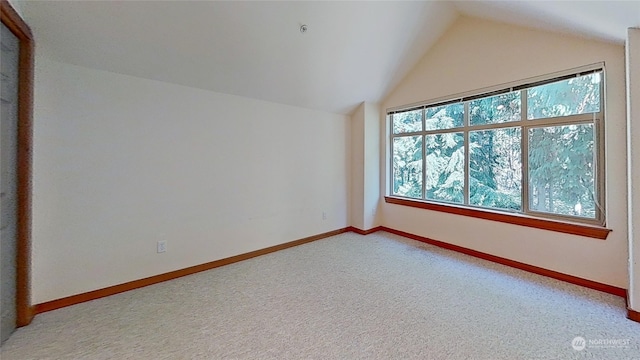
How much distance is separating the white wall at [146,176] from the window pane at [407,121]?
1.67 m

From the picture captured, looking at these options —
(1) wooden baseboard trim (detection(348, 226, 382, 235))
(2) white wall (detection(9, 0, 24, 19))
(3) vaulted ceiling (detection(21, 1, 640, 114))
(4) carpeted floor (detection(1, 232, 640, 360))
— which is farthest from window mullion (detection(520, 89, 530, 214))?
(2) white wall (detection(9, 0, 24, 19))

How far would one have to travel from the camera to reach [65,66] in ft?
6.73

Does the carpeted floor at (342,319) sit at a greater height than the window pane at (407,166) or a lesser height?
lesser

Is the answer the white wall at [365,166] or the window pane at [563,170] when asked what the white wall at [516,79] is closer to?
the window pane at [563,170]

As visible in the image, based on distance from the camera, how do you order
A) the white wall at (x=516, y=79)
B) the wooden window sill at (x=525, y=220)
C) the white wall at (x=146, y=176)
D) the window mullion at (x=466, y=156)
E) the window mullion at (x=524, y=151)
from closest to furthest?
the white wall at (x=146, y=176) → the white wall at (x=516, y=79) → the wooden window sill at (x=525, y=220) → the window mullion at (x=524, y=151) → the window mullion at (x=466, y=156)

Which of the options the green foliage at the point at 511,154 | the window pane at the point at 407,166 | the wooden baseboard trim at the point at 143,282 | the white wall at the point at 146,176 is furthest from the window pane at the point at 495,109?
the wooden baseboard trim at the point at 143,282

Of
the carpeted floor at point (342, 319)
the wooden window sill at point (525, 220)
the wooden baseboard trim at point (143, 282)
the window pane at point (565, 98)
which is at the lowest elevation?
the carpeted floor at point (342, 319)

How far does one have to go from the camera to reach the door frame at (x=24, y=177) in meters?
1.80

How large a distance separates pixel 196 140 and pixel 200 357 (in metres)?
2.01

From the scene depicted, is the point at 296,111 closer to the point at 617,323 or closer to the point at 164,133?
the point at 164,133

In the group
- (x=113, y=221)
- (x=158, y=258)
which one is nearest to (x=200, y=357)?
(x=158, y=258)

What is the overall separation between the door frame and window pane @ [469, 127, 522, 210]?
4.40 meters

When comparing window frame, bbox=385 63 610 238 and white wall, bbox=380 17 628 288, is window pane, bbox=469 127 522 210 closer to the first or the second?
window frame, bbox=385 63 610 238

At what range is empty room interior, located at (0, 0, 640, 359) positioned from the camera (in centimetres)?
174
